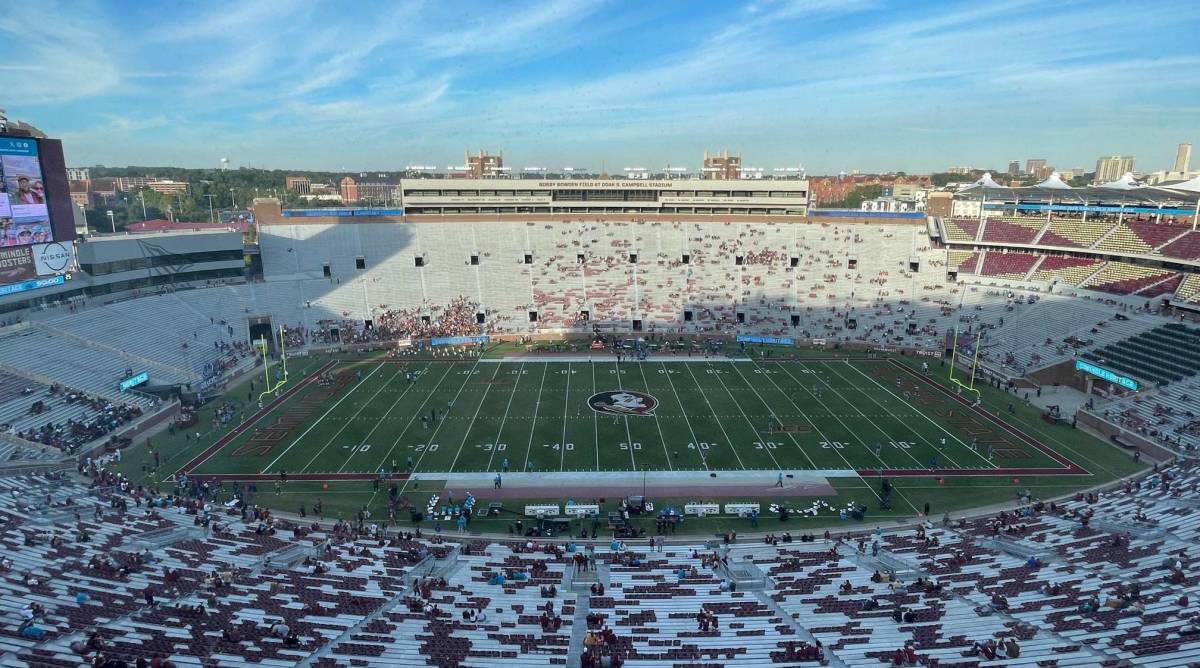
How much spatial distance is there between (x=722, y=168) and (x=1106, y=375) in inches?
1610

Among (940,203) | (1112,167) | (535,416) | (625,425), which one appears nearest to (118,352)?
(535,416)

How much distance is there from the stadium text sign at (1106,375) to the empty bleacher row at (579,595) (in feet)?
40.0

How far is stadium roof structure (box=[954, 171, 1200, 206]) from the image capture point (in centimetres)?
4428

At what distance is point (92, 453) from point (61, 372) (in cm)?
787

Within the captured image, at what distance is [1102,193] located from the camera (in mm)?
47000

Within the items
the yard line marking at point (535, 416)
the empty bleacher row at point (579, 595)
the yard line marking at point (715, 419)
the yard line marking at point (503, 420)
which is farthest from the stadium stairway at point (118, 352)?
the yard line marking at point (715, 419)

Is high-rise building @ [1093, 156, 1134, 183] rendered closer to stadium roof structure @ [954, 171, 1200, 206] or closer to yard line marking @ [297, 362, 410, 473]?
stadium roof structure @ [954, 171, 1200, 206]

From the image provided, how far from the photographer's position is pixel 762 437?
92.3ft

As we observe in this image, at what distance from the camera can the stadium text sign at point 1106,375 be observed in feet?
101

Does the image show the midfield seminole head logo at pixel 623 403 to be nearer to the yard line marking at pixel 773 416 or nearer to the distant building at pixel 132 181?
the yard line marking at pixel 773 416

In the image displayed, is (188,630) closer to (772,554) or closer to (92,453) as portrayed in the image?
(772,554)

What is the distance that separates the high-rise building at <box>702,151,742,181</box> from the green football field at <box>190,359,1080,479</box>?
32260 mm

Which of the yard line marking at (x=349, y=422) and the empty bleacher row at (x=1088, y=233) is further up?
the empty bleacher row at (x=1088, y=233)

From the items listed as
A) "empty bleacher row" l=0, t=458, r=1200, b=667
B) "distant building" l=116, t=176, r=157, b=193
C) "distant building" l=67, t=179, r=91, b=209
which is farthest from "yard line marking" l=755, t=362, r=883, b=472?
"distant building" l=116, t=176, r=157, b=193
